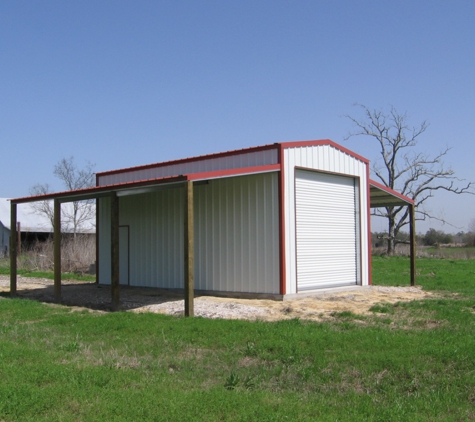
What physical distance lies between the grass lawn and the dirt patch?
1139 millimetres

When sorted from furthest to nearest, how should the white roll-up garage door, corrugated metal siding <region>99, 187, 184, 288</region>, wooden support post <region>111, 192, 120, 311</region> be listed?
1. corrugated metal siding <region>99, 187, 184, 288</region>
2. the white roll-up garage door
3. wooden support post <region>111, 192, 120, 311</region>

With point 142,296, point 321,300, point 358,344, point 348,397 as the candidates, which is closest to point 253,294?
point 321,300

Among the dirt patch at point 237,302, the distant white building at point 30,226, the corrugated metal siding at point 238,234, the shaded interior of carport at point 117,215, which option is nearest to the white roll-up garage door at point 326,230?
the dirt patch at point 237,302

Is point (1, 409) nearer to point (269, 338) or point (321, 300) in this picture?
point (269, 338)

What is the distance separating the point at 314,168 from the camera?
15.2 meters

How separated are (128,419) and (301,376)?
2.51 metres

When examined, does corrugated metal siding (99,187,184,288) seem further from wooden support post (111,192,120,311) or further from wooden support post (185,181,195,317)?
wooden support post (185,181,195,317)

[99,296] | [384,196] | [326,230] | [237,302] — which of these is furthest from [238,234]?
[384,196]

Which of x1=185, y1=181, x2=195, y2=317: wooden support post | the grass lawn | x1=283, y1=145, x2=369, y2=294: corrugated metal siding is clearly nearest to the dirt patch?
x1=185, y1=181, x2=195, y2=317: wooden support post

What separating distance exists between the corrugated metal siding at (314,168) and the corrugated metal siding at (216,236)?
0.33 metres

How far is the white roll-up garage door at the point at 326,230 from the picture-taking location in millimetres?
14836

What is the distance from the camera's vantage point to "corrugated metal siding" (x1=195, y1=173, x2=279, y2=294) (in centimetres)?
1413

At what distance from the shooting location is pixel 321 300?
13.7 metres

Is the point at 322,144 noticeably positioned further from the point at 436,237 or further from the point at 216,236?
the point at 436,237
